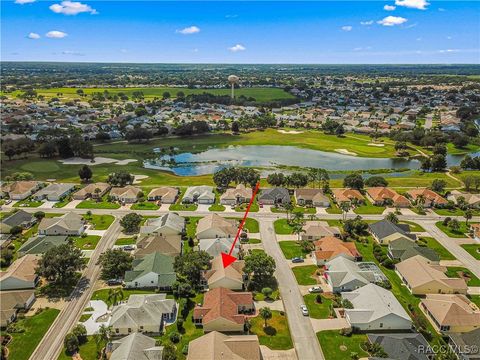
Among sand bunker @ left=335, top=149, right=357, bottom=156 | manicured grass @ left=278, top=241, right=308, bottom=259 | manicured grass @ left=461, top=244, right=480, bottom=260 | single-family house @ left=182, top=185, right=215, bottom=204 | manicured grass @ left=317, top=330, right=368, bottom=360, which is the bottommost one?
sand bunker @ left=335, top=149, right=357, bottom=156

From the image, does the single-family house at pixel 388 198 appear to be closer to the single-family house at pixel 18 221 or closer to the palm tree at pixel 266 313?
the palm tree at pixel 266 313

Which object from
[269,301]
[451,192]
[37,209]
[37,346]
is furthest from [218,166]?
[37,346]

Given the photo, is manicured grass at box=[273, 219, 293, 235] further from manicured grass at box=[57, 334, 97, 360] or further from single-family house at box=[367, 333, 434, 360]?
manicured grass at box=[57, 334, 97, 360]

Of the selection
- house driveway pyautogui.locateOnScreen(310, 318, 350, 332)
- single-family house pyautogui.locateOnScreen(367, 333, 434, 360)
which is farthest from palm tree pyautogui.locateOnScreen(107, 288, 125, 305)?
single-family house pyautogui.locateOnScreen(367, 333, 434, 360)

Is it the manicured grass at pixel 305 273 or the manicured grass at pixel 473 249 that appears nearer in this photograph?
the manicured grass at pixel 305 273

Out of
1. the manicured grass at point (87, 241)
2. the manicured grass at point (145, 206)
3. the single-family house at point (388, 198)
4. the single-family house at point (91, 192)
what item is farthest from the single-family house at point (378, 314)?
the single-family house at point (91, 192)

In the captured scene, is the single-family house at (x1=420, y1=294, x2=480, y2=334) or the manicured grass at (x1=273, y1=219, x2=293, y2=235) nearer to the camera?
the single-family house at (x1=420, y1=294, x2=480, y2=334)

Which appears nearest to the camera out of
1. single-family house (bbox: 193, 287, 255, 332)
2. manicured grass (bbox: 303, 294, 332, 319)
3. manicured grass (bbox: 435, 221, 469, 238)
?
single-family house (bbox: 193, 287, 255, 332)
